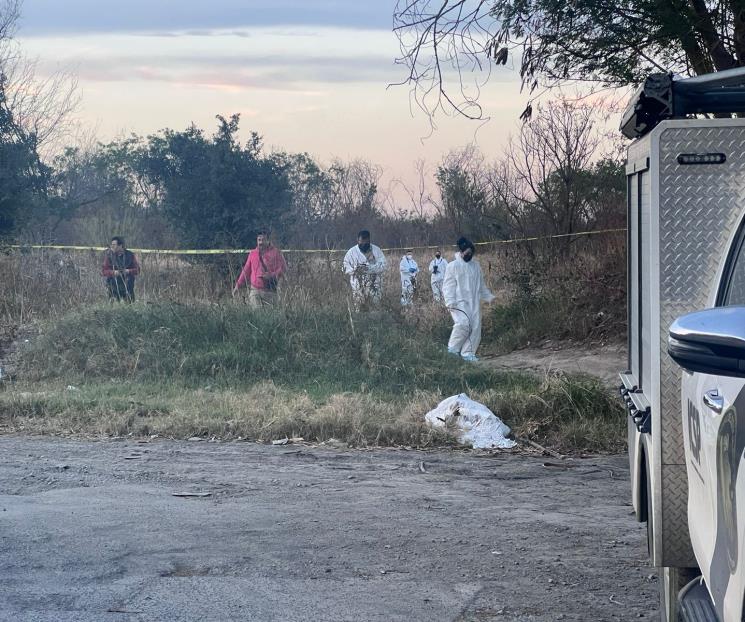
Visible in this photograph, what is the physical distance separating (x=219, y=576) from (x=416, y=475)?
2.76 meters

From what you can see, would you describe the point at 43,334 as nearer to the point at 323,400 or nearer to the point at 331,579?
the point at 323,400

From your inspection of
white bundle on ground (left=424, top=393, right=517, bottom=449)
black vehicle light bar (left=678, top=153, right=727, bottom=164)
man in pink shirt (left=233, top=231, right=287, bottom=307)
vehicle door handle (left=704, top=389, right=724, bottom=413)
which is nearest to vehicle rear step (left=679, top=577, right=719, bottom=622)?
vehicle door handle (left=704, top=389, right=724, bottom=413)

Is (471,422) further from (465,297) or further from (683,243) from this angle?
(465,297)

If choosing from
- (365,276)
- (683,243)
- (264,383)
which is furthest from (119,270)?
(683,243)

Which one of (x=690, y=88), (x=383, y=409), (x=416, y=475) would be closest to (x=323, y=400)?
(x=383, y=409)

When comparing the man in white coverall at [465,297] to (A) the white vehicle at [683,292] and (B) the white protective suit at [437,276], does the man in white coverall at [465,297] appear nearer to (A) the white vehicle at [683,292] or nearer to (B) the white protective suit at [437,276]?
(B) the white protective suit at [437,276]

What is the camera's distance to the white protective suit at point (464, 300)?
15.8 metres

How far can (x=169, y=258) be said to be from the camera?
19.3 meters

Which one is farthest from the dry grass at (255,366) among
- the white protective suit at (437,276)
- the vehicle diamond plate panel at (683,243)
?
the vehicle diamond plate panel at (683,243)

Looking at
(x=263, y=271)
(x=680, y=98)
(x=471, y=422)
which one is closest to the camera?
(x=680, y=98)

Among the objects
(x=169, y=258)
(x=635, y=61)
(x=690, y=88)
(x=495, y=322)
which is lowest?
(x=495, y=322)

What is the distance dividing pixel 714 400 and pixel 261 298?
1226 cm

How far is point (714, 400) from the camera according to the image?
9.56 ft

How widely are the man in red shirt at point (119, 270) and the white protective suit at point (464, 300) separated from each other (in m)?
4.81
